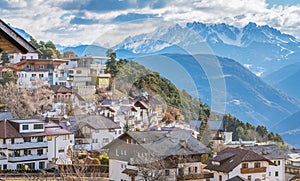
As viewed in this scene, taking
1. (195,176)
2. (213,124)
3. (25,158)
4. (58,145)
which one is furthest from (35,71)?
(195,176)

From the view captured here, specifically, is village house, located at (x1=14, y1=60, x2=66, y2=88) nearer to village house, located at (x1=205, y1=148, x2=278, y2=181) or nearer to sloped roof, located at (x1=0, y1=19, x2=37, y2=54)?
village house, located at (x1=205, y1=148, x2=278, y2=181)

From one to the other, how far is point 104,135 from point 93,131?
677mm

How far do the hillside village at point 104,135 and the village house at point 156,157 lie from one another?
38 mm

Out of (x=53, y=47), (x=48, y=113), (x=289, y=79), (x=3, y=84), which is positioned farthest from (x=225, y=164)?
(x=289, y=79)

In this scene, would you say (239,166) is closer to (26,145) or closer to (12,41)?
(26,145)

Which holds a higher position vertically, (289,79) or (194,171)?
(289,79)

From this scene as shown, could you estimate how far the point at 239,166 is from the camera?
2111 centimetres

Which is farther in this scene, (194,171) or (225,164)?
(225,164)

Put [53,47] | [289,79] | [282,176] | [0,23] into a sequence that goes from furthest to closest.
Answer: [289,79] < [53,47] < [282,176] < [0,23]

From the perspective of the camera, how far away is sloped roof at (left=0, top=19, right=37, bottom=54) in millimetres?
3510

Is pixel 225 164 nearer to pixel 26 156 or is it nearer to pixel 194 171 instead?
pixel 194 171

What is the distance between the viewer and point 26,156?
74.3 ft

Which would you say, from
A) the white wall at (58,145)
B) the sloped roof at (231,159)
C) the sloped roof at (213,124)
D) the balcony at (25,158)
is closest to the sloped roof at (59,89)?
the sloped roof at (213,124)

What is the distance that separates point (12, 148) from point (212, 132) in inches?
634
